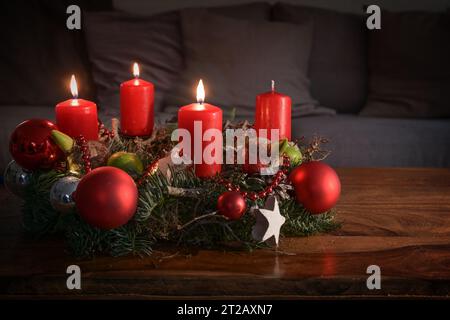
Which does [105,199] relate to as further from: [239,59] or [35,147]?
[239,59]

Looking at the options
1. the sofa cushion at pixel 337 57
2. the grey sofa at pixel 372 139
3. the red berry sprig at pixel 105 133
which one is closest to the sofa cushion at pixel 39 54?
the grey sofa at pixel 372 139

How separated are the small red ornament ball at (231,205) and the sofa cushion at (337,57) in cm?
181

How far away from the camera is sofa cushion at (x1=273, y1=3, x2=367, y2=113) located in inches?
101

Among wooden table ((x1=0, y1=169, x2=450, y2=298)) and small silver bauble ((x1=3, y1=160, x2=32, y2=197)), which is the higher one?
small silver bauble ((x1=3, y1=160, x2=32, y2=197))

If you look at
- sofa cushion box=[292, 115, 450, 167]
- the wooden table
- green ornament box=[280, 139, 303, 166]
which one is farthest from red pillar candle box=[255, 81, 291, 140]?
sofa cushion box=[292, 115, 450, 167]

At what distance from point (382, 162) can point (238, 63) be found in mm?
704

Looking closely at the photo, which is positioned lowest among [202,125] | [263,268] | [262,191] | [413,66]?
[263,268]

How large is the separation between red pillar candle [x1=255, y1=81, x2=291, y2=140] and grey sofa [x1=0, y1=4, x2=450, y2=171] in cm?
110

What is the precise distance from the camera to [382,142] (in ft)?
7.14

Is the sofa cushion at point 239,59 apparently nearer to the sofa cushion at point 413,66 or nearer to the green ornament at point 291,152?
the sofa cushion at point 413,66

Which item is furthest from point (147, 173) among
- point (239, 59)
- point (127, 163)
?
point (239, 59)

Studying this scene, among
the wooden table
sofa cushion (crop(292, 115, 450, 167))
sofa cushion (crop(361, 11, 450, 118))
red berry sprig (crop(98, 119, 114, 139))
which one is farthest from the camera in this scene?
sofa cushion (crop(361, 11, 450, 118))

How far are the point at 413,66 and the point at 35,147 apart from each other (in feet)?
6.13

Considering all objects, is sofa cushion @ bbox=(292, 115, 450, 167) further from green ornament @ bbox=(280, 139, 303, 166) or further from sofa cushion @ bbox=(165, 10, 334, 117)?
green ornament @ bbox=(280, 139, 303, 166)
